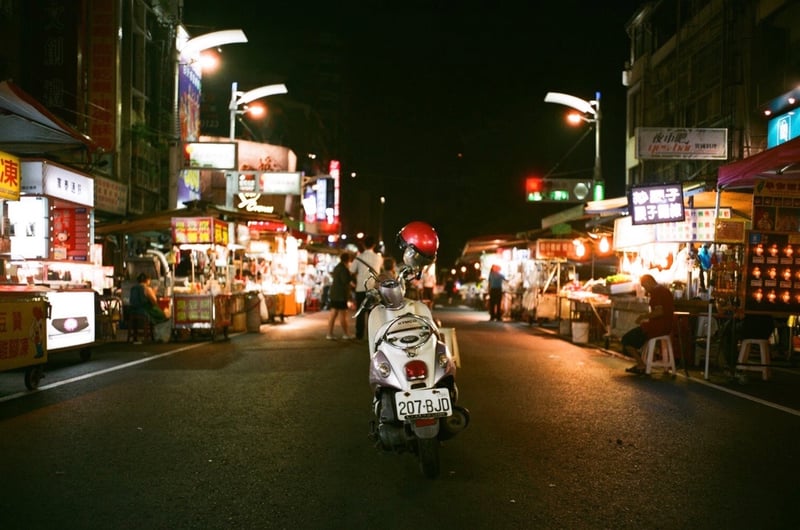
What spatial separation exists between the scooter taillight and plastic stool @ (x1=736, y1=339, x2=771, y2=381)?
6836mm

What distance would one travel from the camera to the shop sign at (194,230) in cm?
1594

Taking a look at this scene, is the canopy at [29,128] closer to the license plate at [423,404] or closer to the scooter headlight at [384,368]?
the scooter headlight at [384,368]

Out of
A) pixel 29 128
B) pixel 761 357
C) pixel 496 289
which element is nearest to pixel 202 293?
pixel 29 128

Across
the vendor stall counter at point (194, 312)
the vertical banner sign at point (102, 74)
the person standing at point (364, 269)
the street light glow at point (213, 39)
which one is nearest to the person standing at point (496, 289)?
the person standing at point (364, 269)

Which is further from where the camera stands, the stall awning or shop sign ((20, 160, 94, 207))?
the stall awning

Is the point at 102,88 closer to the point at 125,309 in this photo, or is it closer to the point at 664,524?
the point at 125,309

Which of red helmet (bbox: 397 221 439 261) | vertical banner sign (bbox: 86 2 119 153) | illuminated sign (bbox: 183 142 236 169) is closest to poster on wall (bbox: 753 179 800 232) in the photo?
red helmet (bbox: 397 221 439 261)

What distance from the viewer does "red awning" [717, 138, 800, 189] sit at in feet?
28.9

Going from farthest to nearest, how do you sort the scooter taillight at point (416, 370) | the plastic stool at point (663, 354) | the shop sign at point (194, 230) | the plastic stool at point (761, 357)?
1. the shop sign at point (194, 230)
2. the plastic stool at point (663, 354)
3. the plastic stool at point (761, 357)
4. the scooter taillight at point (416, 370)

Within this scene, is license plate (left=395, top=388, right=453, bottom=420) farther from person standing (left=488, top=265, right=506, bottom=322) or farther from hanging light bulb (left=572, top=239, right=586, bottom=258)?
person standing (left=488, top=265, right=506, bottom=322)

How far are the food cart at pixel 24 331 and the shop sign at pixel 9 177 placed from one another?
1.40m

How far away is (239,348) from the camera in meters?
13.9

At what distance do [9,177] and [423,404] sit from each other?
7267mm

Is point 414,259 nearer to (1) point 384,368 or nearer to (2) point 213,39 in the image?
(1) point 384,368
